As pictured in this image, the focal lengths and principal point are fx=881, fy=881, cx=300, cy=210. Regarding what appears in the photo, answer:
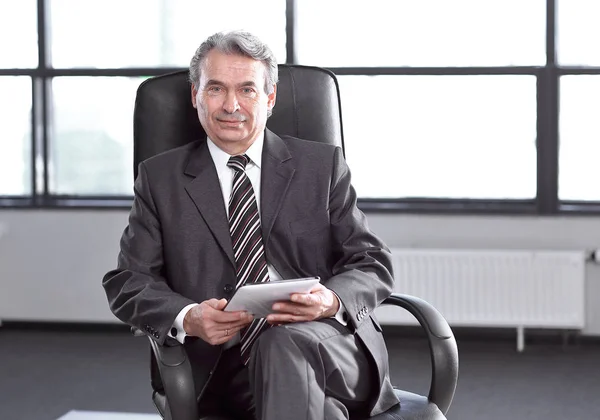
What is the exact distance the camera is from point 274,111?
2.22 meters

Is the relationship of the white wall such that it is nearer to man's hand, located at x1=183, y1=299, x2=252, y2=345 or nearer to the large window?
the large window

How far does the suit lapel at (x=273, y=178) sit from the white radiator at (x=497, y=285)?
2.01 meters

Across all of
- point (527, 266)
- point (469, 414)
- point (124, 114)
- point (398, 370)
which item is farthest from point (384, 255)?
point (124, 114)

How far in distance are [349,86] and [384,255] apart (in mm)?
2325

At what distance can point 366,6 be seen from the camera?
4.27 metres

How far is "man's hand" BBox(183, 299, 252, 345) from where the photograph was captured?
1783mm

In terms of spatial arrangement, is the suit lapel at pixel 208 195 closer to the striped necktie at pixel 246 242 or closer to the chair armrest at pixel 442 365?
the striped necktie at pixel 246 242

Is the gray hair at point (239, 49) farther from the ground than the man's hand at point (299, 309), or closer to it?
farther from the ground

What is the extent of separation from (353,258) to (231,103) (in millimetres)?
464

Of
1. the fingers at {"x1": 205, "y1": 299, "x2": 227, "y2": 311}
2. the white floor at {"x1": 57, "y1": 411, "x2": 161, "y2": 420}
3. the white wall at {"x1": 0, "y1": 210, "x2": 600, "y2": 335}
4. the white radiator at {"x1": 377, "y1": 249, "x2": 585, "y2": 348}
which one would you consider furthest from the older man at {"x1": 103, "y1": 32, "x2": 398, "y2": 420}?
the white wall at {"x1": 0, "y1": 210, "x2": 600, "y2": 335}

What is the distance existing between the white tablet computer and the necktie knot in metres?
0.47

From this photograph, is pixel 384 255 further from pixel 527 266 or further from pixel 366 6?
pixel 366 6

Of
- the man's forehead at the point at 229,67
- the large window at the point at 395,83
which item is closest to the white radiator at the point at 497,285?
the large window at the point at 395,83

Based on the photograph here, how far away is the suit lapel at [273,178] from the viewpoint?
2047 mm
